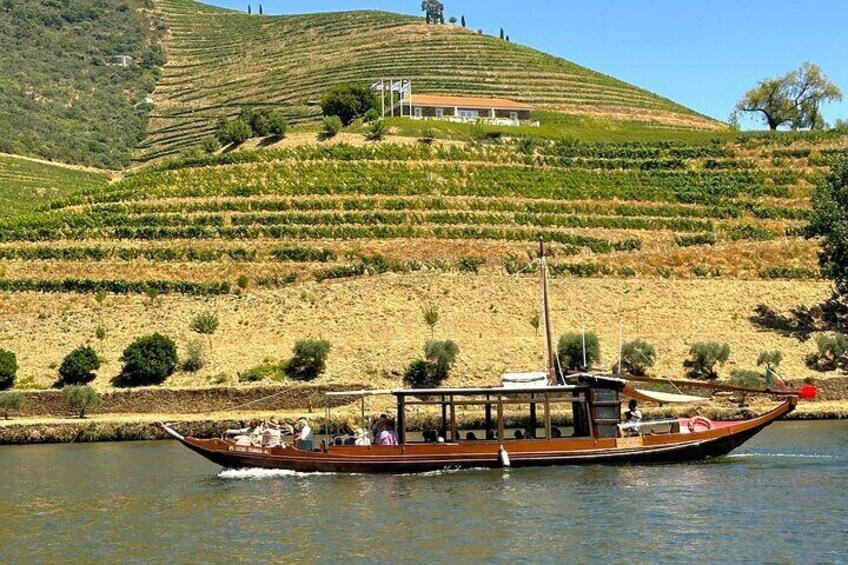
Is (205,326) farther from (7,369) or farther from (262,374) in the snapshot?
(7,369)

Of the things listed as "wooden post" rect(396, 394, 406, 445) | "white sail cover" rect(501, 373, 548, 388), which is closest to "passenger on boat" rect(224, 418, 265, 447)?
"wooden post" rect(396, 394, 406, 445)

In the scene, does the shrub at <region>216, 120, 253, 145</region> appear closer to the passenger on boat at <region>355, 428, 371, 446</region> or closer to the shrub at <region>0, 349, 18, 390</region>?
the shrub at <region>0, 349, 18, 390</region>

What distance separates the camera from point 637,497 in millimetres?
34969

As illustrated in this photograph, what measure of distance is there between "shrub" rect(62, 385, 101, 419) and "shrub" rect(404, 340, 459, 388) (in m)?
14.0

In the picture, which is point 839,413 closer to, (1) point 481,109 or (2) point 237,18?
(1) point 481,109

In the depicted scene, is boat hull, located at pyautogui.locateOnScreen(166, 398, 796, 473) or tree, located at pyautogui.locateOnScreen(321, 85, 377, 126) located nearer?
boat hull, located at pyautogui.locateOnScreen(166, 398, 796, 473)

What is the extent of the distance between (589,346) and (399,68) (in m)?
80.5

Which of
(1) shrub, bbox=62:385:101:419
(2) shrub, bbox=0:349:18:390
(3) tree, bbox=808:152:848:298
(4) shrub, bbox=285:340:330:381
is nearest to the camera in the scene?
(1) shrub, bbox=62:385:101:419

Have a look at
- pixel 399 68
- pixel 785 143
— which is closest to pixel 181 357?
pixel 785 143

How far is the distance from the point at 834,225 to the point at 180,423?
122ft

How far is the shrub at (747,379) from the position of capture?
59344 mm

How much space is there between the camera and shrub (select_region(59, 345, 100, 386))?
62.5 meters

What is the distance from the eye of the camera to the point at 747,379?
5956cm

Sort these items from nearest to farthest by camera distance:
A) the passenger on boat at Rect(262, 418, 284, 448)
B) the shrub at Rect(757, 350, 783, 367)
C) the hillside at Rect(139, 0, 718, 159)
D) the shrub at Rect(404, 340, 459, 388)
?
the passenger on boat at Rect(262, 418, 284, 448)
the shrub at Rect(404, 340, 459, 388)
the shrub at Rect(757, 350, 783, 367)
the hillside at Rect(139, 0, 718, 159)
